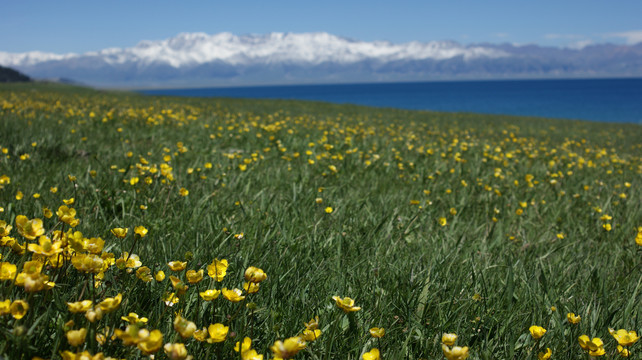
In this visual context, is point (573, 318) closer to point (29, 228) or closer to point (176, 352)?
point (176, 352)

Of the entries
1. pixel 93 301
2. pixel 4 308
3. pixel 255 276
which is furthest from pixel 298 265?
pixel 4 308

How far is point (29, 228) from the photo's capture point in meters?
1.31

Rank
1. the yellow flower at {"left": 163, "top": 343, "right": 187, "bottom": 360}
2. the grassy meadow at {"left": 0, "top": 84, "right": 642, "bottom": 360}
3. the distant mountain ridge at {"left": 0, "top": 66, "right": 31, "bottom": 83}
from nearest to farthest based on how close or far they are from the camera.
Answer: the yellow flower at {"left": 163, "top": 343, "right": 187, "bottom": 360} < the grassy meadow at {"left": 0, "top": 84, "right": 642, "bottom": 360} < the distant mountain ridge at {"left": 0, "top": 66, "right": 31, "bottom": 83}

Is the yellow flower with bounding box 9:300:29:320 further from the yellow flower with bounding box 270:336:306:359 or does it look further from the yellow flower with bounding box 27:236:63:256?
the yellow flower with bounding box 270:336:306:359

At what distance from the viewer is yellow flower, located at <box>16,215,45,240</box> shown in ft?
4.27

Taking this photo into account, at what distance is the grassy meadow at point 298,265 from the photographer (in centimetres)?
135

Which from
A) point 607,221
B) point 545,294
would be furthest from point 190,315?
point 607,221

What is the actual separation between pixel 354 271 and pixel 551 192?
396 cm

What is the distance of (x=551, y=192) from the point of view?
5129 mm

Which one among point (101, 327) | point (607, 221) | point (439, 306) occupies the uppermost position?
point (101, 327)

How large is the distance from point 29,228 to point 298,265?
1.28 meters

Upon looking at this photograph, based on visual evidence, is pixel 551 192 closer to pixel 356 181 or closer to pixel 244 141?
pixel 356 181

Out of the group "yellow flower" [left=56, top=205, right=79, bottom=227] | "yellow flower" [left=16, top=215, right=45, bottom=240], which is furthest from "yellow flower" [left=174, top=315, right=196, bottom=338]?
"yellow flower" [left=56, top=205, right=79, bottom=227]

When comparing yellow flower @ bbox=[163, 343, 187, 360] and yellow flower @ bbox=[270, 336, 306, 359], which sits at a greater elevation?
yellow flower @ bbox=[163, 343, 187, 360]
